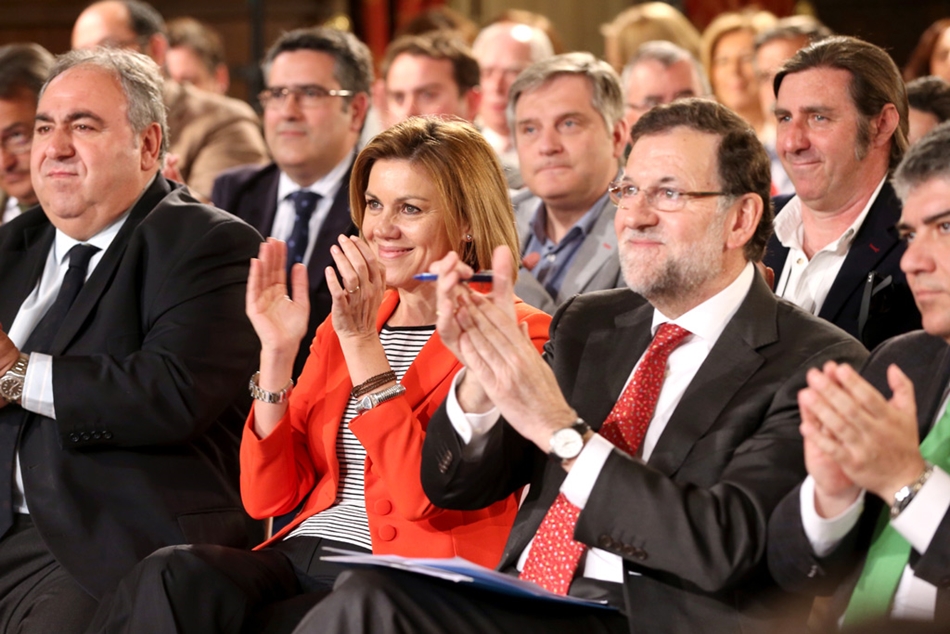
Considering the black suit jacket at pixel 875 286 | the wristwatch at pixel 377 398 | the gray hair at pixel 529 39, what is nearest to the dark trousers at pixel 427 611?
the wristwatch at pixel 377 398

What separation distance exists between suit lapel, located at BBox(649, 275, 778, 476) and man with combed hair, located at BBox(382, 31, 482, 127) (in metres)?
2.67

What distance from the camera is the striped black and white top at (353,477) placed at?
251 cm

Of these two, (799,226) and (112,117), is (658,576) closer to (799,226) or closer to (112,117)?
(799,226)

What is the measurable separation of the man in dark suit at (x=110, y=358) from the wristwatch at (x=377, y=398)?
1.61 ft

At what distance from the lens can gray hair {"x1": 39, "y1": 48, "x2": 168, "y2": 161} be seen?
9.68 ft

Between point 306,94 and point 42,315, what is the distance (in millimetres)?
1639

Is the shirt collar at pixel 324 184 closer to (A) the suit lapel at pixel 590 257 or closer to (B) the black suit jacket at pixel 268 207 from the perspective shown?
(B) the black suit jacket at pixel 268 207

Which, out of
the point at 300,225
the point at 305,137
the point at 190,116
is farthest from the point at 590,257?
the point at 190,116

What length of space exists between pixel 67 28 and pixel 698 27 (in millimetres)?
3709

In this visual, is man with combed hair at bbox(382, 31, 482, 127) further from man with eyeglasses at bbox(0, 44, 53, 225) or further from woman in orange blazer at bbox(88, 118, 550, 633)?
woman in orange blazer at bbox(88, 118, 550, 633)

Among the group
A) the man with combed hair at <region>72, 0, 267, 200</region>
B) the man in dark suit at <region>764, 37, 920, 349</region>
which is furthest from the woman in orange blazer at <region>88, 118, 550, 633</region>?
the man with combed hair at <region>72, 0, 267, 200</region>

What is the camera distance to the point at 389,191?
2645mm

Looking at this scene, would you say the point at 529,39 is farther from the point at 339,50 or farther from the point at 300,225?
the point at 300,225

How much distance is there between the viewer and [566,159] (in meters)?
3.68
